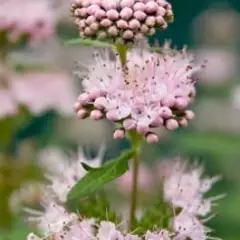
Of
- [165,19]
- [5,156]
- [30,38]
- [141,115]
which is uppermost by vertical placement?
[165,19]

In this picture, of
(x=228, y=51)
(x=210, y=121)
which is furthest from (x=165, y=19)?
(x=228, y=51)

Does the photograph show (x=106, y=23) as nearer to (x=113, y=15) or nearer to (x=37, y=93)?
(x=113, y=15)

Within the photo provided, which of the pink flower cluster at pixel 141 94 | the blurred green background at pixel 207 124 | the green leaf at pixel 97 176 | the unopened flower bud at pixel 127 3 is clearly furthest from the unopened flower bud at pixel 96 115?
the blurred green background at pixel 207 124

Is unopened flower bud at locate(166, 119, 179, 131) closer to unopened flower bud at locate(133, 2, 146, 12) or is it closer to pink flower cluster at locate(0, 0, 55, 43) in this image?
unopened flower bud at locate(133, 2, 146, 12)

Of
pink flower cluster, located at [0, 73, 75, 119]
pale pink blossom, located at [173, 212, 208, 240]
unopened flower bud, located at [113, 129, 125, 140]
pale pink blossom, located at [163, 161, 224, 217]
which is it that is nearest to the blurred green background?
pink flower cluster, located at [0, 73, 75, 119]

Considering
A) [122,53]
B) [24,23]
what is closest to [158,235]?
[122,53]

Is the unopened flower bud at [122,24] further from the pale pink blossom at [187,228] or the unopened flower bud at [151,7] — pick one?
the pale pink blossom at [187,228]

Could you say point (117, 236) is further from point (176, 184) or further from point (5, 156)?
point (5, 156)
